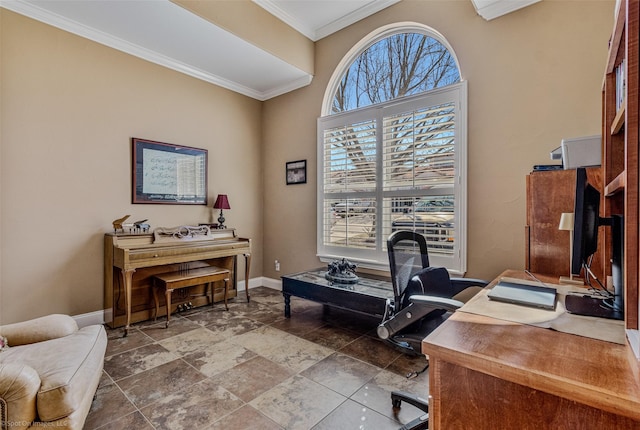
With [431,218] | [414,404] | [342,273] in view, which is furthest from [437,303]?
[342,273]

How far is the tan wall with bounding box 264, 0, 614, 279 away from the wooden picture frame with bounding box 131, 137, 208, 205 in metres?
2.76

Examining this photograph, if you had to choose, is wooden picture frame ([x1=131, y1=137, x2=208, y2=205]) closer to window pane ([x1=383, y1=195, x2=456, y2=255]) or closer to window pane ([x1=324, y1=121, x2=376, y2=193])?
window pane ([x1=324, y1=121, x2=376, y2=193])

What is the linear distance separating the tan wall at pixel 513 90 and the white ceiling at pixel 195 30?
1.09 ft

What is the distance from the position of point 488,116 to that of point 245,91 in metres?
3.26

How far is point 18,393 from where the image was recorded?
1282mm

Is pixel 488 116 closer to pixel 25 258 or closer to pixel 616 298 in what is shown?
pixel 616 298

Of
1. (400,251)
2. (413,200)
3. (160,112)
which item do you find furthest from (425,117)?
(160,112)

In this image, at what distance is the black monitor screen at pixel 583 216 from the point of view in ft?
3.77

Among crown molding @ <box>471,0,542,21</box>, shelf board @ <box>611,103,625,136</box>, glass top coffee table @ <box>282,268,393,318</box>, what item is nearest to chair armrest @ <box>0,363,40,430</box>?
glass top coffee table @ <box>282,268,393,318</box>

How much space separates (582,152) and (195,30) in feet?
11.1

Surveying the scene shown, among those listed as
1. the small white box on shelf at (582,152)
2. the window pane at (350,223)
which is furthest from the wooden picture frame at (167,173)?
the small white box on shelf at (582,152)

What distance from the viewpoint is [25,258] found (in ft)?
8.71

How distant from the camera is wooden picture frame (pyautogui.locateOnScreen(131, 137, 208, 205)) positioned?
3324 mm

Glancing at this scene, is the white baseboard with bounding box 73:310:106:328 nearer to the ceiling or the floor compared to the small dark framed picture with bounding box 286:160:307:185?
nearer to the floor
